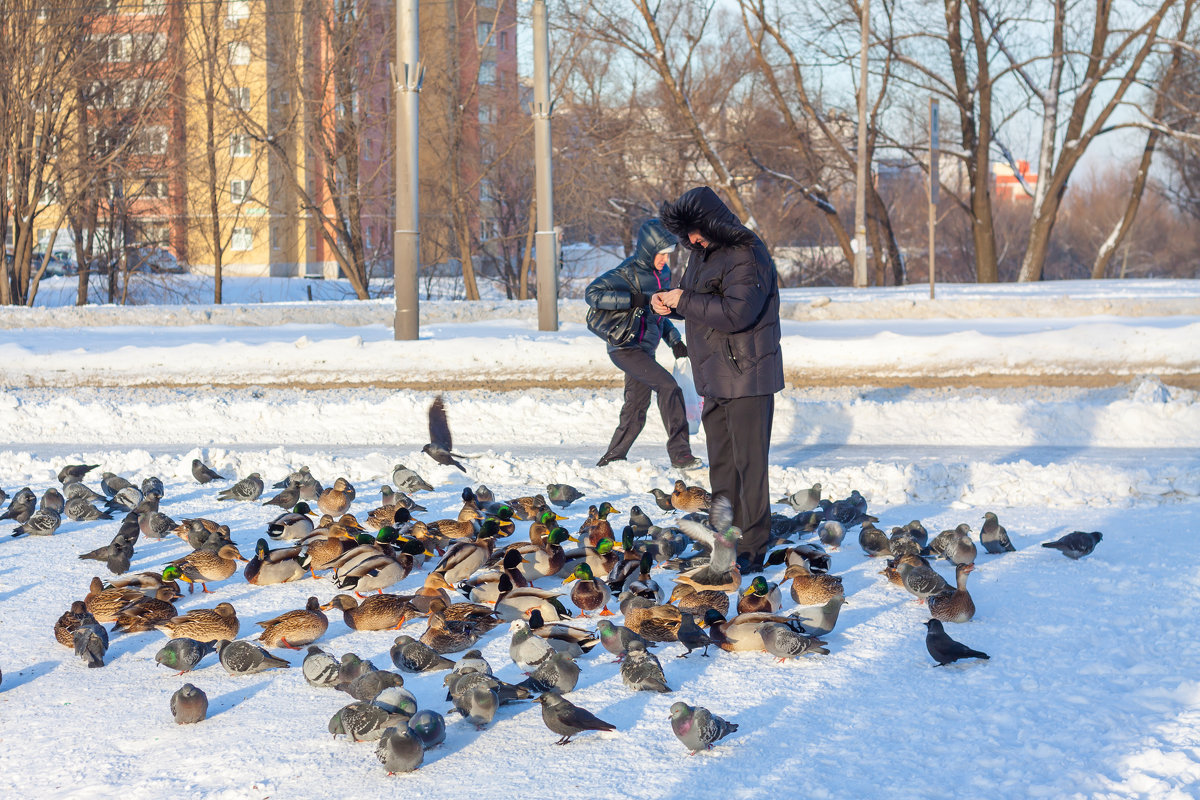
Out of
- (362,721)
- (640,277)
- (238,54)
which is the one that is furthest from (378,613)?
(238,54)

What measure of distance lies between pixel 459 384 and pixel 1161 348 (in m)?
7.85

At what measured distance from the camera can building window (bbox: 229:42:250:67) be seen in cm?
2891

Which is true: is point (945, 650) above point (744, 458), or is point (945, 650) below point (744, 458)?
below

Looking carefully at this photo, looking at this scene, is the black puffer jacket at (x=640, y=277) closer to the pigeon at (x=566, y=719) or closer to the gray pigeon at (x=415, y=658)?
the gray pigeon at (x=415, y=658)

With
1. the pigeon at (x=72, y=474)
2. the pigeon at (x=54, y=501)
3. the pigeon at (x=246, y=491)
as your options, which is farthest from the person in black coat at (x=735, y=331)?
the pigeon at (x=72, y=474)

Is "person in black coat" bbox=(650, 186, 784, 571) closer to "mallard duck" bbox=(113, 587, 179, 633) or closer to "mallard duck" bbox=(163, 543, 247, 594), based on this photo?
"mallard duck" bbox=(163, 543, 247, 594)

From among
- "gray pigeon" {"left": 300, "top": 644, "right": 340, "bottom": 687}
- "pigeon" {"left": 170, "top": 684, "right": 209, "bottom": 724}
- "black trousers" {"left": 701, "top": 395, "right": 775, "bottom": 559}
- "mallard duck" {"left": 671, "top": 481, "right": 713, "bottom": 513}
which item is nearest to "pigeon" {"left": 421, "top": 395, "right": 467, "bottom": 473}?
"mallard duck" {"left": 671, "top": 481, "right": 713, "bottom": 513}

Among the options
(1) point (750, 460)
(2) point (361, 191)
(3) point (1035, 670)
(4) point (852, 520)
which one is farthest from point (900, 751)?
(2) point (361, 191)

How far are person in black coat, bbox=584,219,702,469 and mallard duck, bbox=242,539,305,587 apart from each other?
125 inches

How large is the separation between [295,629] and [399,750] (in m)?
1.38

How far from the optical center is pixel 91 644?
14.6 feet

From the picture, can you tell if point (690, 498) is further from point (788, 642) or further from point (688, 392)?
point (788, 642)

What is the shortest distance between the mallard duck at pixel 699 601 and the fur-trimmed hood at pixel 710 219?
1.76 m

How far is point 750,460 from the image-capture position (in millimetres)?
5816
